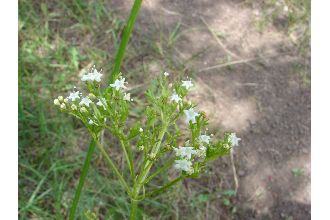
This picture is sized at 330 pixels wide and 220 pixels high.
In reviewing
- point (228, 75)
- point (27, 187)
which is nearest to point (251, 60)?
point (228, 75)

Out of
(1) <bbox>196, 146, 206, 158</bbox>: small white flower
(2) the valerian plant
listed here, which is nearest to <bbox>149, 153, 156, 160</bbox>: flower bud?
(2) the valerian plant

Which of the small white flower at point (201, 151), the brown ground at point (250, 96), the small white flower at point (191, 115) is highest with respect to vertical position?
the brown ground at point (250, 96)

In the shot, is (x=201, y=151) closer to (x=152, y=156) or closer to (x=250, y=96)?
(x=152, y=156)

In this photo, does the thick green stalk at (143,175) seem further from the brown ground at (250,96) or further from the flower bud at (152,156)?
the brown ground at (250,96)

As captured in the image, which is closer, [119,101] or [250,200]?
[119,101]

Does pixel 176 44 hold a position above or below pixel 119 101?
above

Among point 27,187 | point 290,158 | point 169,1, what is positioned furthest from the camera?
point 169,1

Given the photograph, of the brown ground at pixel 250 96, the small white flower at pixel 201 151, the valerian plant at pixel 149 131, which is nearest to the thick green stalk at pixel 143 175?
the valerian plant at pixel 149 131

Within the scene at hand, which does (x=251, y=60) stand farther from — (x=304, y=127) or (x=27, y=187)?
(x=27, y=187)

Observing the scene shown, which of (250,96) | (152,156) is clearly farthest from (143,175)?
(250,96)
